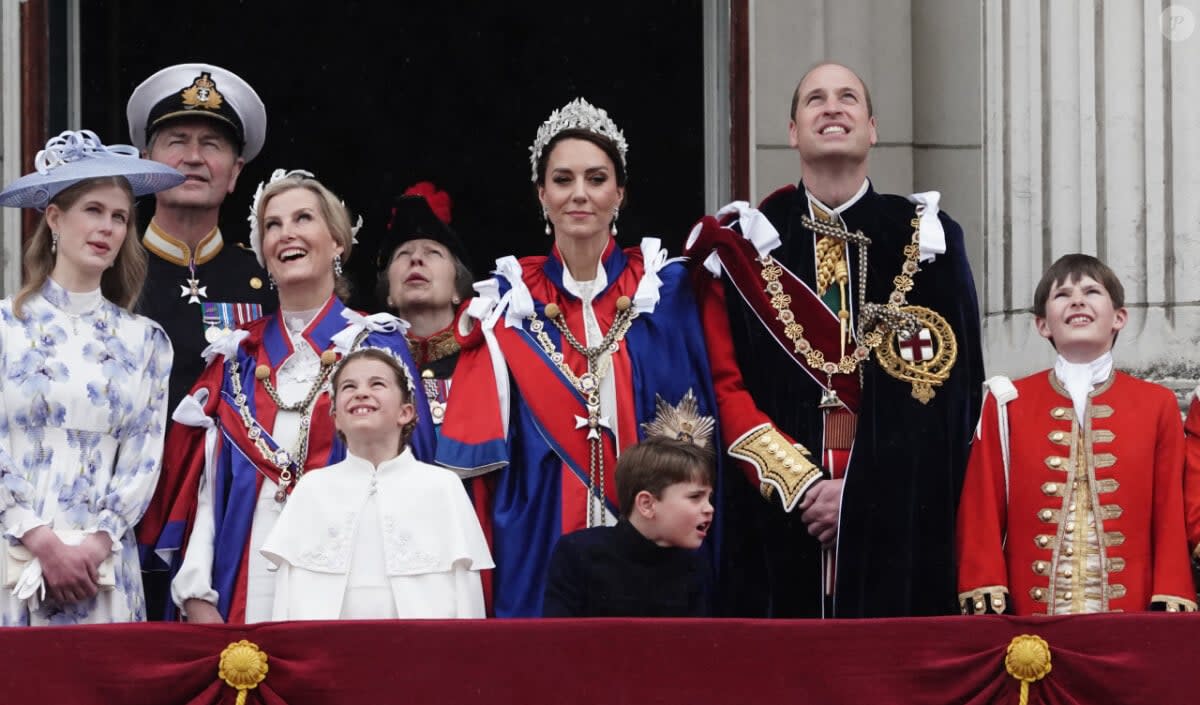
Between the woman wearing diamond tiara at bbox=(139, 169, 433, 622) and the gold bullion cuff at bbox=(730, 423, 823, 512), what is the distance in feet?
2.73

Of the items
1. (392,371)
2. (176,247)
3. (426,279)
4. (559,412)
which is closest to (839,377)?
(559,412)

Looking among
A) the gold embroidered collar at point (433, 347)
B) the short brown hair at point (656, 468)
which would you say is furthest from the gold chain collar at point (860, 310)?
the gold embroidered collar at point (433, 347)

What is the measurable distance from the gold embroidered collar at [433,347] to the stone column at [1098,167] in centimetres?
183

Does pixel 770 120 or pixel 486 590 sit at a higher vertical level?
pixel 770 120

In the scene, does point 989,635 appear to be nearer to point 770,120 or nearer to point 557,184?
point 557,184

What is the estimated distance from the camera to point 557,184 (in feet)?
17.3

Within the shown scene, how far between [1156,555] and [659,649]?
132 centimetres

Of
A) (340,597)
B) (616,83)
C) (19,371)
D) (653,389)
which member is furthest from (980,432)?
(616,83)

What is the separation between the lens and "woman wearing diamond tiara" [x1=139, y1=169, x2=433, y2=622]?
5.02 meters

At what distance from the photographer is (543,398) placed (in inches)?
201

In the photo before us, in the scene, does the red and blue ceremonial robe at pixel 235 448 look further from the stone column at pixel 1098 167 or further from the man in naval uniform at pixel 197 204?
the stone column at pixel 1098 167

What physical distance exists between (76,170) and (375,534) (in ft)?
3.97

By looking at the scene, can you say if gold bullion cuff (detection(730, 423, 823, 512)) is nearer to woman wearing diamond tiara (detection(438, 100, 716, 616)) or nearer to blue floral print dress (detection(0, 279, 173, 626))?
woman wearing diamond tiara (detection(438, 100, 716, 616))

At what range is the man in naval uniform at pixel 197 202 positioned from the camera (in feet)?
18.7
